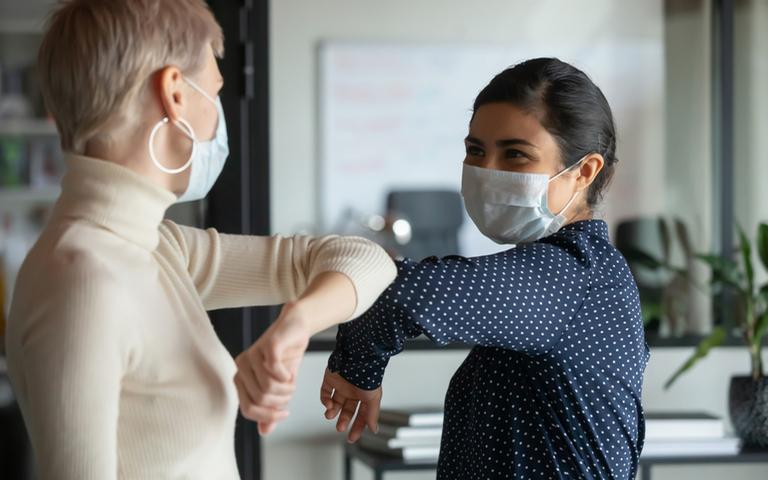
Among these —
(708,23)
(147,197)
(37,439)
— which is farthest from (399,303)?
(708,23)

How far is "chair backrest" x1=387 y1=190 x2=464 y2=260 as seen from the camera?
312 centimetres

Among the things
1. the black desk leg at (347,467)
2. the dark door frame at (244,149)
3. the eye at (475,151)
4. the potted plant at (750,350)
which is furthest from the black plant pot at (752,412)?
→ the eye at (475,151)

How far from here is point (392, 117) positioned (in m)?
3.12

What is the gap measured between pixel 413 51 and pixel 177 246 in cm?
219

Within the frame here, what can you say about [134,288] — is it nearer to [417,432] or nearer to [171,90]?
[171,90]

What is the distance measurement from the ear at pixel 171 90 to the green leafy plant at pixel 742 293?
90.6 inches

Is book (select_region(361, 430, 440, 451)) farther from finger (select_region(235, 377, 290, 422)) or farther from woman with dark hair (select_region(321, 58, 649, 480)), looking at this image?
finger (select_region(235, 377, 290, 422))

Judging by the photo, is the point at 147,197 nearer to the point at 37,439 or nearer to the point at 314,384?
the point at 37,439

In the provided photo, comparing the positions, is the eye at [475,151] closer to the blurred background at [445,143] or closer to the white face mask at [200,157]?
the white face mask at [200,157]

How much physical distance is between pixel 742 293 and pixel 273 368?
242cm

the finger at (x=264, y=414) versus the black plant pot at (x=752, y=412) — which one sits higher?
the finger at (x=264, y=414)

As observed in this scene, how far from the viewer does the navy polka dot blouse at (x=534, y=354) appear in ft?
3.69

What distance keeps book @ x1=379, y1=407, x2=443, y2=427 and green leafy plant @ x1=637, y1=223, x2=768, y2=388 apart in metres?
0.74

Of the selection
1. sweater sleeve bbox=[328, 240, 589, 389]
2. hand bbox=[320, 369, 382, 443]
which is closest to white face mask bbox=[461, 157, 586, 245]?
sweater sleeve bbox=[328, 240, 589, 389]
